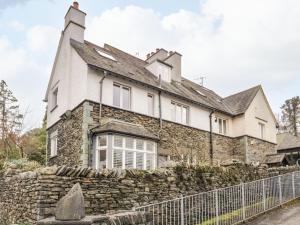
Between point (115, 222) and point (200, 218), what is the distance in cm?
587

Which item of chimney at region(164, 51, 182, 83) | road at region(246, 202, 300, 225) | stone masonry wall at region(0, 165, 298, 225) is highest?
chimney at region(164, 51, 182, 83)

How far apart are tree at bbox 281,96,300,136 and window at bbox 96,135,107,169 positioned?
4771cm

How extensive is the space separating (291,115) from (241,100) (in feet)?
109

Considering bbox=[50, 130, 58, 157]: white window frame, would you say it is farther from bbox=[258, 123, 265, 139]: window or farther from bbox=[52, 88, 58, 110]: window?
bbox=[258, 123, 265, 139]: window

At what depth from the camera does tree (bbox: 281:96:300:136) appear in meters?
55.4

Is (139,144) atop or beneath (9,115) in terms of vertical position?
beneath

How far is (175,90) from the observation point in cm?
2161

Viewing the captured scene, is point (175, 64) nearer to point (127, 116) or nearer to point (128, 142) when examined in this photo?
point (127, 116)

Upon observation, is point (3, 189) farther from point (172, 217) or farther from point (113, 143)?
point (172, 217)

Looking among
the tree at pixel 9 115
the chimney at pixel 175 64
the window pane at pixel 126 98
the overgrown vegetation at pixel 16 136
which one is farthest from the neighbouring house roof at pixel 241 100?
the tree at pixel 9 115

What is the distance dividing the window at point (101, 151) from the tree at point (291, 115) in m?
47.7

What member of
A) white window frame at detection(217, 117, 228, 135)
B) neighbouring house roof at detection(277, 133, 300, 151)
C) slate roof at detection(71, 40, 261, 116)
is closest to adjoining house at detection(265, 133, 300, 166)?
neighbouring house roof at detection(277, 133, 300, 151)

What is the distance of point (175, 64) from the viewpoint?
25.2 meters

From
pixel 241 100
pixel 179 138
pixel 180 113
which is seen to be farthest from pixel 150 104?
pixel 241 100
